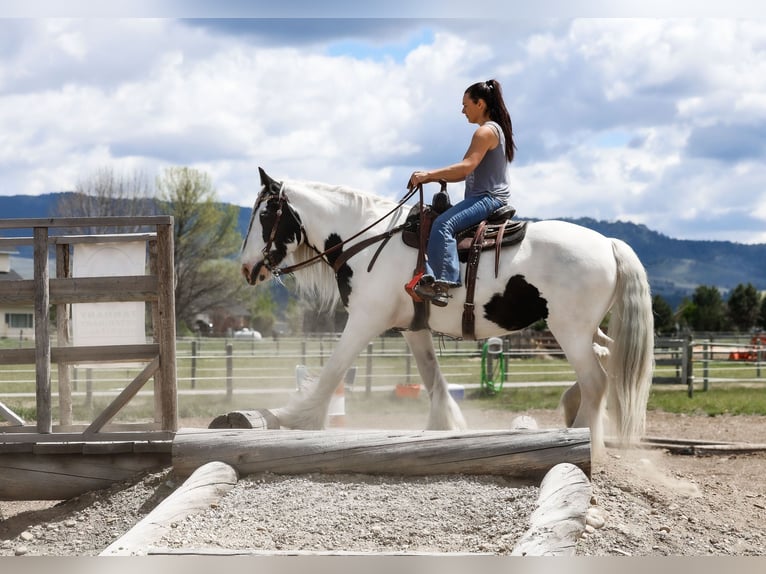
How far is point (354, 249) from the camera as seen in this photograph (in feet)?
20.5

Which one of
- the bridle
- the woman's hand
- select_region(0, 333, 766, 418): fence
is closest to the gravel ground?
the bridle

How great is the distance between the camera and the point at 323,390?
19.8 feet

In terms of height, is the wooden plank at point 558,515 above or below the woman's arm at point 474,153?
below

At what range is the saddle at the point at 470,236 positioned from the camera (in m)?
5.90

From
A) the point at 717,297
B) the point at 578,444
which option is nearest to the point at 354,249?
the point at 578,444

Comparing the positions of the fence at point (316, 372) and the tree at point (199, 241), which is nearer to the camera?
the fence at point (316, 372)

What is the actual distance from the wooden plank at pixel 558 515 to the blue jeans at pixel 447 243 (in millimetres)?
1475

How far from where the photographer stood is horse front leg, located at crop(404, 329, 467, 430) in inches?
247

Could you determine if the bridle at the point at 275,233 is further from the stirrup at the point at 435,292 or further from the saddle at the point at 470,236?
the stirrup at the point at 435,292

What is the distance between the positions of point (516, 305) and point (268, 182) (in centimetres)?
207

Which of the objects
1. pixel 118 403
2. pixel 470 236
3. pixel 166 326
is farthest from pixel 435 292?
pixel 118 403

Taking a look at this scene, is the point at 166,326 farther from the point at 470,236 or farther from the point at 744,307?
the point at 744,307

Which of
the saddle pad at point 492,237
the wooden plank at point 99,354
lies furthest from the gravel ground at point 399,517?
the saddle pad at point 492,237

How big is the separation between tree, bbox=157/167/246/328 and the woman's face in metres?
29.5
